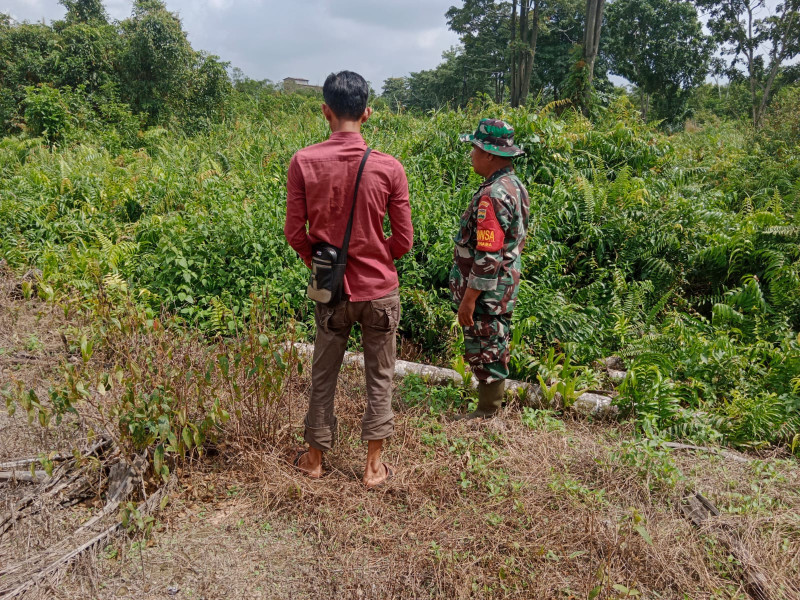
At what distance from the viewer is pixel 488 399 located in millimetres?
3525

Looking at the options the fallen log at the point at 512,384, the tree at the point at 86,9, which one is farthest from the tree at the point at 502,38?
the fallen log at the point at 512,384

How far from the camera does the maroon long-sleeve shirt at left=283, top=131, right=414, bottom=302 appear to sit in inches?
99.7

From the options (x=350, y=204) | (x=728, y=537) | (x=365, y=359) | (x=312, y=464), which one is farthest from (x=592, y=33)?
(x=312, y=464)

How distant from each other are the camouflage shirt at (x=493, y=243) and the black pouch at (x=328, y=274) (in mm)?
918

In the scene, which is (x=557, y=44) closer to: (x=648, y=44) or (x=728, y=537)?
(x=648, y=44)

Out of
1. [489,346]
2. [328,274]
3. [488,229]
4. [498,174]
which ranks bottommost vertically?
[489,346]

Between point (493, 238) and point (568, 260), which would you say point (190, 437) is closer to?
point (493, 238)

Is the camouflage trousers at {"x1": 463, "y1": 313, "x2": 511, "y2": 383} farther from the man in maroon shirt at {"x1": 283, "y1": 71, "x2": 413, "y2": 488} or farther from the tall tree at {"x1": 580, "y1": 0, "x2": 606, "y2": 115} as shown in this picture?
the tall tree at {"x1": 580, "y1": 0, "x2": 606, "y2": 115}

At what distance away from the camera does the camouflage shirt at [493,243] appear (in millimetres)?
3068

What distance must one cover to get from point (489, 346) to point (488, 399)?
38 centimetres

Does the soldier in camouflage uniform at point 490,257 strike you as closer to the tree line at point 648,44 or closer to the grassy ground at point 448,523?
the grassy ground at point 448,523

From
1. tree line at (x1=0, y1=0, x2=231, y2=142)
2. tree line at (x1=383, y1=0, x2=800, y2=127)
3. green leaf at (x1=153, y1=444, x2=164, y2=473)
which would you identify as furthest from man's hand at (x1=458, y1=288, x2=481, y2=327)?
tree line at (x1=383, y1=0, x2=800, y2=127)

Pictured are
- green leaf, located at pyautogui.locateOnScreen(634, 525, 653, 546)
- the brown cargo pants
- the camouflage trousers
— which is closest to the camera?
green leaf, located at pyautogui.locateOnScreen(634, 525, 653, 546)

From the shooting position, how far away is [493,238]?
3.05 m
